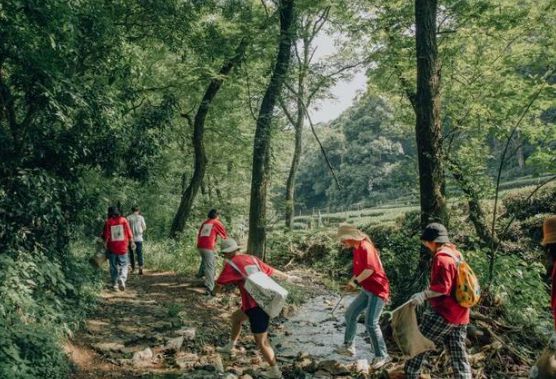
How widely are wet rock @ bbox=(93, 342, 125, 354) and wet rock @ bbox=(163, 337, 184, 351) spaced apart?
0.67 meters

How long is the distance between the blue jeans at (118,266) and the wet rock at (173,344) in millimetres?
3517

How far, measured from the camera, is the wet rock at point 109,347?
21.7 ft

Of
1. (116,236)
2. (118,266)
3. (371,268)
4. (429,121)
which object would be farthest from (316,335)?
(116,236)

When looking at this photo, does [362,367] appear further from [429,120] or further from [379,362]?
[429,120]

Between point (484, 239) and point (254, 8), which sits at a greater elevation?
point (254, 8)

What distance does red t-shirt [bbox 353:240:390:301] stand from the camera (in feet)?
20.6

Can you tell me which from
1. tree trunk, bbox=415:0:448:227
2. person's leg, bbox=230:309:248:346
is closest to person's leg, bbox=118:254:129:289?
person's leg, bbox=230:309:248:346

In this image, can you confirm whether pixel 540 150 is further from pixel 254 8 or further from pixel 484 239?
pixel 254 8

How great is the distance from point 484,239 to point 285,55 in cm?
683

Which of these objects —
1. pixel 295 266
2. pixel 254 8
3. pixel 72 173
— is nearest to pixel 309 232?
pixel 295 266

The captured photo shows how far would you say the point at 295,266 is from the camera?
18.4 meters

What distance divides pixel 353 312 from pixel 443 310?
2.24m

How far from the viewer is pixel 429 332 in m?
4.73

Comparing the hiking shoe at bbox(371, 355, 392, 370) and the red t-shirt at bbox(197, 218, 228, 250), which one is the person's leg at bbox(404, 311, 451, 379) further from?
the red t-shirt at bbox(197, 218, 228, 250)
